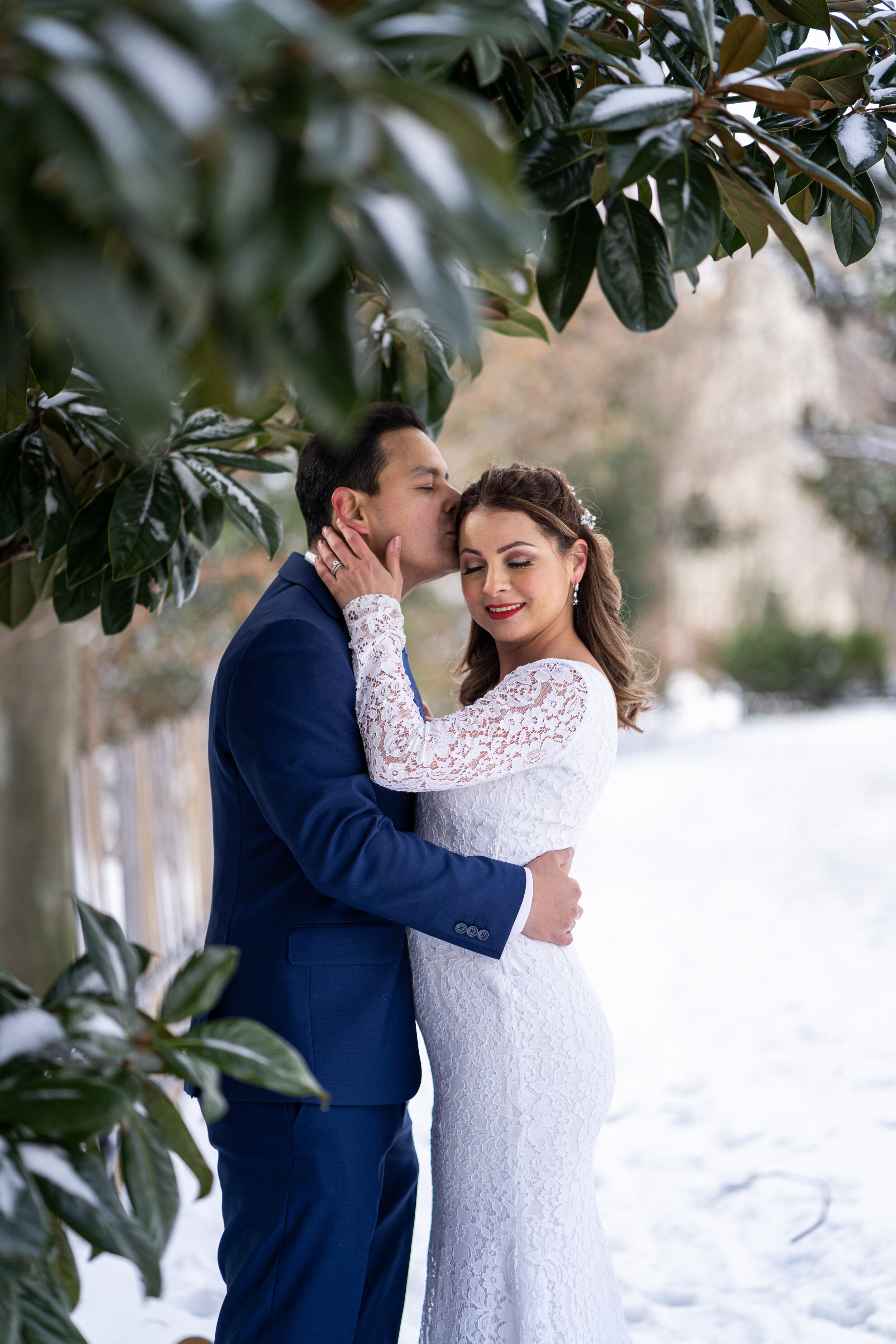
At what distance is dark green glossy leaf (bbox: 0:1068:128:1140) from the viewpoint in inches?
27.8

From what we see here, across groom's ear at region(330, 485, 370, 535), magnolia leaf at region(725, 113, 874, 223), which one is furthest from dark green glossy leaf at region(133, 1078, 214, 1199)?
groom's ear at region(330, 485, 370, 535)

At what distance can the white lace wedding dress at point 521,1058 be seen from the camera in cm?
180

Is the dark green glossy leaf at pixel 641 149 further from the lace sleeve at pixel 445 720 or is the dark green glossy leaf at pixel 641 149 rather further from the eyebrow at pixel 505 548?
the eyebrow at pixel 505 548

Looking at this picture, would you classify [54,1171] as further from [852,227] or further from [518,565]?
[518,565]

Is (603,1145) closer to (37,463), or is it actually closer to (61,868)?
(61,868)

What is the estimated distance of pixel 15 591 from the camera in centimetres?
188

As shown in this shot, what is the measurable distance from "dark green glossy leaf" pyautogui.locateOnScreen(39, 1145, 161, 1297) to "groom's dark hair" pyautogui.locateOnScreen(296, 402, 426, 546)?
1280mm

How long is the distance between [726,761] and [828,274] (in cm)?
549

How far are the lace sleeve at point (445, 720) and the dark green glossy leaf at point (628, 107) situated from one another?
91cm

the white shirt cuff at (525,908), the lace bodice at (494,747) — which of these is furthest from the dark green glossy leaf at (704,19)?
the white shirt cuff at (525,908)

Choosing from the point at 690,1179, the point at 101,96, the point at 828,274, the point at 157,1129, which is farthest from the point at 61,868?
the point at 828,274

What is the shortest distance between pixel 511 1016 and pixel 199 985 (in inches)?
43.8

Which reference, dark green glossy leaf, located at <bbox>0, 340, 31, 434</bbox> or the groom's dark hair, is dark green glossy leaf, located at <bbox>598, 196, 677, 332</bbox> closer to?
dark green glossy leaf, located at <bbox>0, 340, 31, 434</bbox>

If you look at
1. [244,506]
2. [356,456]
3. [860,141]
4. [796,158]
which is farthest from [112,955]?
[356,456]
